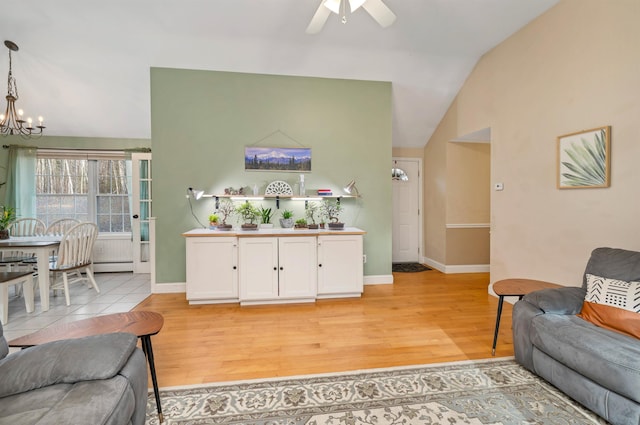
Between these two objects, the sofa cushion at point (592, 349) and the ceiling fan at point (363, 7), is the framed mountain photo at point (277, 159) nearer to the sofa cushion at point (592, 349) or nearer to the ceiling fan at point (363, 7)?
the ceiling fan at point (363, 7)

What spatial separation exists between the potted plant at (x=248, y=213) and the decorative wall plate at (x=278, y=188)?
0.33 metres

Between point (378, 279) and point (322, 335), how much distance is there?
1.88 m

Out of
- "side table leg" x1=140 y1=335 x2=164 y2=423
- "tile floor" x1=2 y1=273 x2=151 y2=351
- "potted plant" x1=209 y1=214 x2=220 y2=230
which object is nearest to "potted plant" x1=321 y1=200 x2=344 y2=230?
"potted plant" x1=209 y1=214 x2=220 y2=230

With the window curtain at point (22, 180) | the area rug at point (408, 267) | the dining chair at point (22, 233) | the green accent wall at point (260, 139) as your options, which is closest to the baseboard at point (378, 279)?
the green accent wall at point (260, 139)

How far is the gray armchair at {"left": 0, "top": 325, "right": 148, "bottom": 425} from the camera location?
3.45ft

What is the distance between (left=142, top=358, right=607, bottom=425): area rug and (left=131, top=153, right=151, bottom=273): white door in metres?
3.87

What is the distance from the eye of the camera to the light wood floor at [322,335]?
223 cm

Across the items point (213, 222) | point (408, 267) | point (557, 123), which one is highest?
point (557, 123)

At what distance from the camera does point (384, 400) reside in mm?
1823

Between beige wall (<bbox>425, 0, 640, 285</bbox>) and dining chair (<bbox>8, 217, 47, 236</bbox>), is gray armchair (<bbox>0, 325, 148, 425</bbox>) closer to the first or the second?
beige wall (<bbox>425, 0, 640, 285</bbox>)

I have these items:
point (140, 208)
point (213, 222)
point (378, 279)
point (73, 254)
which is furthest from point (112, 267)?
point (378, 279)

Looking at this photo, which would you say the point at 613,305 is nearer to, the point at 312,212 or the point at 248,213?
the point at 312,212

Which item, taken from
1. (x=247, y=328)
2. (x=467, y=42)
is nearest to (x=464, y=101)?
(x=467, y=42)

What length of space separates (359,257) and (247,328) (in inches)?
63.7
